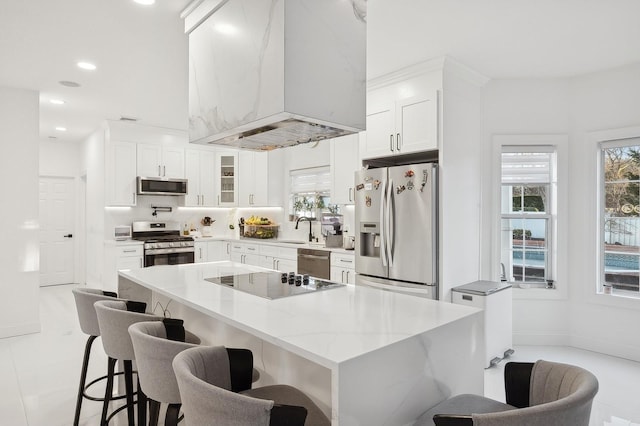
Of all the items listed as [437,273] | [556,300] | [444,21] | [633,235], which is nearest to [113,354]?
[437,273]

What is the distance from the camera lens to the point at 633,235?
13.1 feet

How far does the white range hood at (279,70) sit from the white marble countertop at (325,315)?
966 millimetres

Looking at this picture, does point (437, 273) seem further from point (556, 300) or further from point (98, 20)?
point (98, 20)

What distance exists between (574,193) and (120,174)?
6.01 meters

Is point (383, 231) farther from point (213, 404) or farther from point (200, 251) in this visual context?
point (200, 251)

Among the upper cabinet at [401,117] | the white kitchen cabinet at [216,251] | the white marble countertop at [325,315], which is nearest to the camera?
the white marble countertop at [325,315]

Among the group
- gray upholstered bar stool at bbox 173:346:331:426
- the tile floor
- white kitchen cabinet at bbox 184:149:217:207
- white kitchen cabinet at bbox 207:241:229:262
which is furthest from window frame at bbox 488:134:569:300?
white kitchen cabinet at bbox 184:149:217:207

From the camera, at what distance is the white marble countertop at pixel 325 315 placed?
141 cm

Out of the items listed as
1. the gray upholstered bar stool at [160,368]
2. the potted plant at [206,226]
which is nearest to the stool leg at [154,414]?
the gray upholstered bar stool at [160,368]

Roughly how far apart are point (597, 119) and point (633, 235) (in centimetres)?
121

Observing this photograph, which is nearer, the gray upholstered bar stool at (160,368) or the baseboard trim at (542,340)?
the gray upholstered bar stool at (160,368)

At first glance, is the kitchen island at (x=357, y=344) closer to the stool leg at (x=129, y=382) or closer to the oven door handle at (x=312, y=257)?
the stool leg at (x=129, y=382)

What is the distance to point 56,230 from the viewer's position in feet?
25.0

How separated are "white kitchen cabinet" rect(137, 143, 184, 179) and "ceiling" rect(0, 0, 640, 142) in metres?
1.68
